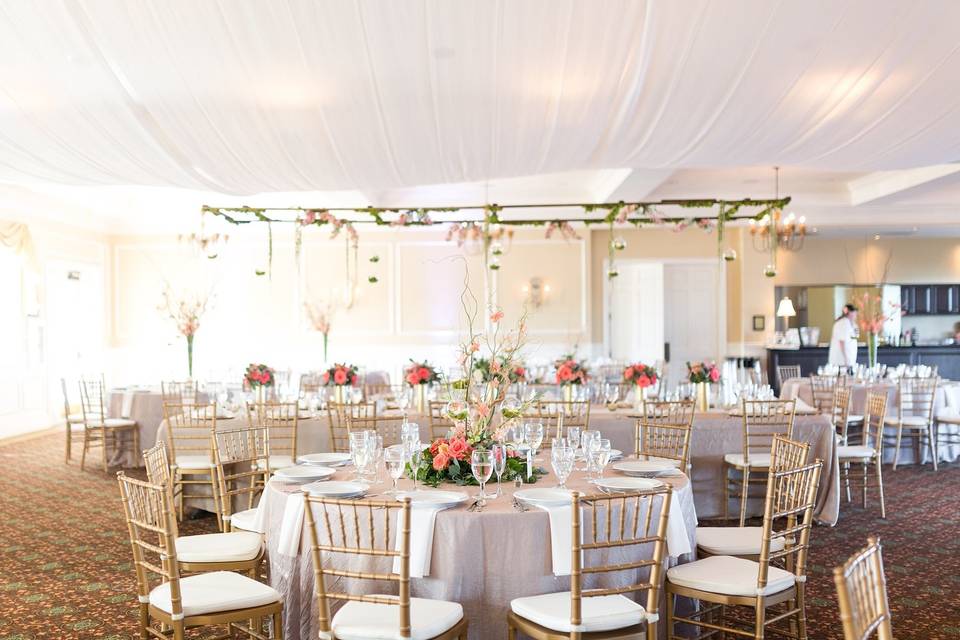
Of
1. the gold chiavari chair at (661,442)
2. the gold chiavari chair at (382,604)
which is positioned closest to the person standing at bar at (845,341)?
the gold chiavari chair at (661,442)

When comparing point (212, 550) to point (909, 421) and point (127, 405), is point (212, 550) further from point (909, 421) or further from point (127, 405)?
point (909, 421)

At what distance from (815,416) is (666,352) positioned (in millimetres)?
7978

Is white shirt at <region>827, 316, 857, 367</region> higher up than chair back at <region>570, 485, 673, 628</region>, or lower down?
higher up

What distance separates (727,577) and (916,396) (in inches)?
279

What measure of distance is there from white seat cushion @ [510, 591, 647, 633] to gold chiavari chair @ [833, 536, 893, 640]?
1048 millimetres

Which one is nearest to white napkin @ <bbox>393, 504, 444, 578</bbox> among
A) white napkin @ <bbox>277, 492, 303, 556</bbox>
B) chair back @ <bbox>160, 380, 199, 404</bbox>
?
white napkin @ <bbox>277, 492, 303, 556</bbox>

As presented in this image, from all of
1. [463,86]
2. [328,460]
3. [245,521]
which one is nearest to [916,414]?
[328,460]

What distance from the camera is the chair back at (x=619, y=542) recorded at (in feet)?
10.3

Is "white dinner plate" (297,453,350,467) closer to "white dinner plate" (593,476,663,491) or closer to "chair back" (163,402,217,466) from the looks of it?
"white dinner plate" (593,476,663,491)

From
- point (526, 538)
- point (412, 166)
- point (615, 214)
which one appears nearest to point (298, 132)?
point (412, 166)

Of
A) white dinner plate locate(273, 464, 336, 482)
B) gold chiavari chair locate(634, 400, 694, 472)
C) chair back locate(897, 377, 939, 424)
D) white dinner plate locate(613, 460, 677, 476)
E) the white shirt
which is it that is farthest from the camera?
the white shirt

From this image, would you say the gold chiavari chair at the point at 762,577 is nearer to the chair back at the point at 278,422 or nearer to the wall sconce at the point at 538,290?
the chair back at the point at 278,422

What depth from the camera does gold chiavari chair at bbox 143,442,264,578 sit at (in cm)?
399

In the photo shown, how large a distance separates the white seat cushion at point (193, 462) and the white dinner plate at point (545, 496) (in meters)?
3.60
